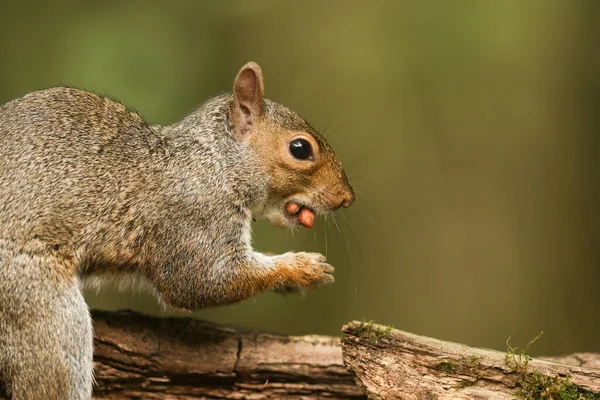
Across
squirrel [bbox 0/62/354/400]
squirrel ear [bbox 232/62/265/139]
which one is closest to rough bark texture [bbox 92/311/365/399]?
squirrel [bbox 0/62/354/400]

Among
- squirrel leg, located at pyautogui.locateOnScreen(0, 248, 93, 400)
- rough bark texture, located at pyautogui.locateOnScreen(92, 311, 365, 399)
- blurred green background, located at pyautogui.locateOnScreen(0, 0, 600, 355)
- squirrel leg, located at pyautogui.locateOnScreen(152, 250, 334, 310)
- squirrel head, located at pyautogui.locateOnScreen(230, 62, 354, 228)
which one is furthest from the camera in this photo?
blurred green background, located at pyautogui.locateOnScreen(0, 0, 600, 355)

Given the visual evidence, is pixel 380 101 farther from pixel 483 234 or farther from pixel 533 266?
pixel 533 266

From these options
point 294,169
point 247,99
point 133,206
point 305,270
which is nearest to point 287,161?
point 294,169

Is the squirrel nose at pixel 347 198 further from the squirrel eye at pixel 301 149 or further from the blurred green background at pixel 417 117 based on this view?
the blurred green background at pixel 417 117

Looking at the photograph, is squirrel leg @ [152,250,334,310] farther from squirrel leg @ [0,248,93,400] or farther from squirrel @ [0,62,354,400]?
squirrel leg @ [0,248,93,400]

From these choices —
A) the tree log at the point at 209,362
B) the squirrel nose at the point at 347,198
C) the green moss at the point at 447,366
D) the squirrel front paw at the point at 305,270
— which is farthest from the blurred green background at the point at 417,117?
the green moss at the point at 447,366

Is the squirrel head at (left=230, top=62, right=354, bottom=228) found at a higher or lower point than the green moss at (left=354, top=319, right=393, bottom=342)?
higher
